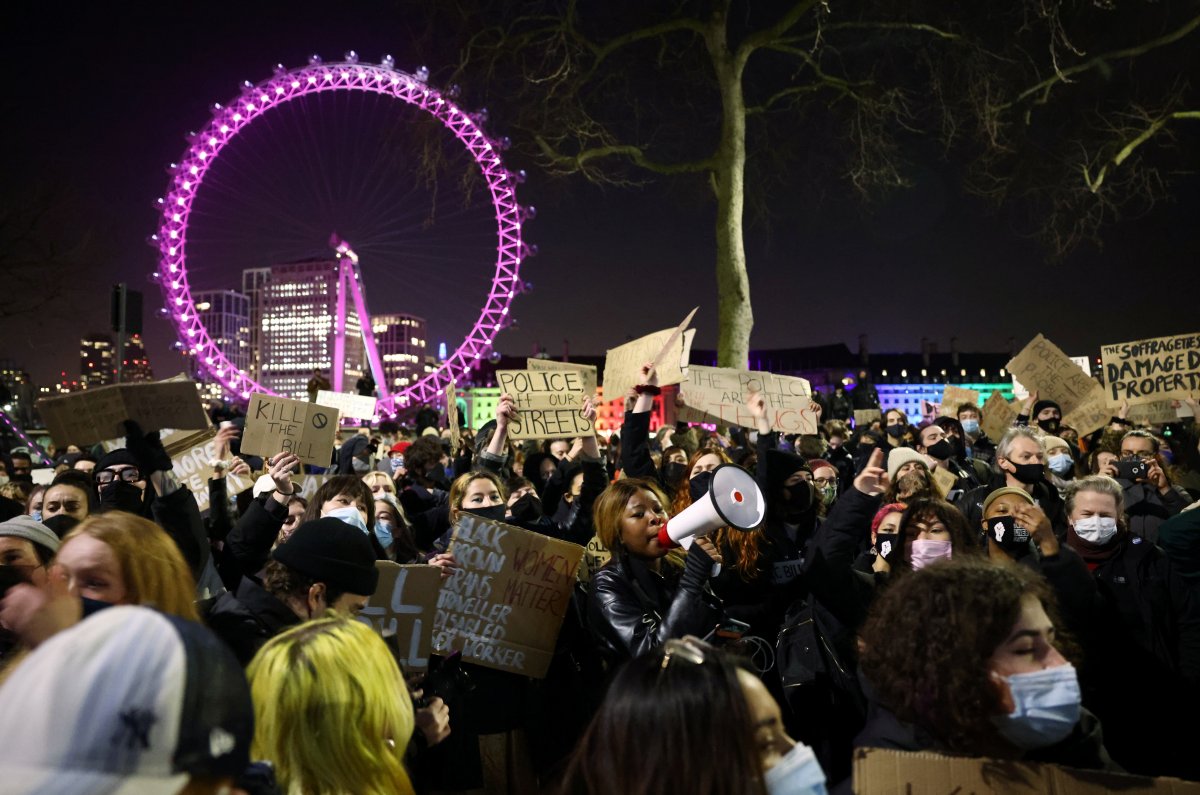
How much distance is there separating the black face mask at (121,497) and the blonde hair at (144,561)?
229 cm

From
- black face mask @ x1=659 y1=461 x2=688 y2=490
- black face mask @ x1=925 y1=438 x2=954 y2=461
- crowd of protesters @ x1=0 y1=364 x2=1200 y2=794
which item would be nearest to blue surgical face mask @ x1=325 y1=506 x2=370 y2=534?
crowd of protesters @ x1=0 y1=364 x2=1200 y2=794

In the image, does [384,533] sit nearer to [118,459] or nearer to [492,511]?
[492,511]

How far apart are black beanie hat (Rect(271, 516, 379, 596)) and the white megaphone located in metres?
1.01

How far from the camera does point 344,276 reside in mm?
27656

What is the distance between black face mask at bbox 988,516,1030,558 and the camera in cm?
348

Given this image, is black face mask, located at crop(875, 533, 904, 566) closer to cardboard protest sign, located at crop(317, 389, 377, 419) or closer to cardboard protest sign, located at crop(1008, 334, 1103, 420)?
cardboard protest sign, located at crop(1008, 334, 1103, 420)

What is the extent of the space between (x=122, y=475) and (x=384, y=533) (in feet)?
4.38

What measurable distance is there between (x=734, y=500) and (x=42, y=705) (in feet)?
7.73

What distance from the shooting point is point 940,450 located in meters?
6.59

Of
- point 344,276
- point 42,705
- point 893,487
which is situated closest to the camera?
point 42,705

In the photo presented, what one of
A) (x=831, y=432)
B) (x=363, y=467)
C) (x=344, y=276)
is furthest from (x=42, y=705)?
(x=344, y=276)

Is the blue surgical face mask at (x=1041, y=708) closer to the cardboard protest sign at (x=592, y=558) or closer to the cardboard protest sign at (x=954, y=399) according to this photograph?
the cardboard protest sign at (x=592, y=558)

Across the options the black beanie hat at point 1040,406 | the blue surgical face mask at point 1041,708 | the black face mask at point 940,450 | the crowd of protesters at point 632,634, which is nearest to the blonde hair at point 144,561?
the crowd of protesters at point 632,634

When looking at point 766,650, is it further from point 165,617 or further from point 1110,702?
point 165,617
